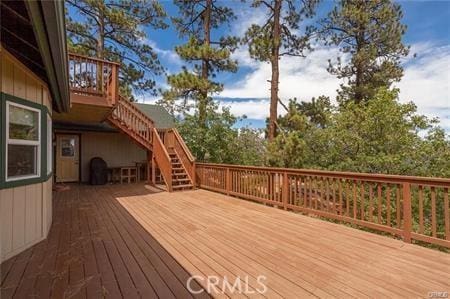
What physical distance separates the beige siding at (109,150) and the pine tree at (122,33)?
3.47 meters

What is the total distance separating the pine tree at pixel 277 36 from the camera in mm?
9945

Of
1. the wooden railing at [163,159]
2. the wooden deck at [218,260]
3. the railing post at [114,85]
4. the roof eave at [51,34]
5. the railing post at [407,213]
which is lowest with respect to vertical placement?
the wooden deck at [218,260]

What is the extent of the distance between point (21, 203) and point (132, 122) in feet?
20.2

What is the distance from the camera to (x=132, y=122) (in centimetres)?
928

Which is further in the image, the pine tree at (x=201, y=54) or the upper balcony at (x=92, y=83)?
the pine tree at (x=201, y=54)

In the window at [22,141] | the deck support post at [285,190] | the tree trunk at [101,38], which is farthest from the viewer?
the tree trunk at [101,38]

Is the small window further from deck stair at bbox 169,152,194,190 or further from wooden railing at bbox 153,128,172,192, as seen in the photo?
deck stair at bbox 169,152,194,190

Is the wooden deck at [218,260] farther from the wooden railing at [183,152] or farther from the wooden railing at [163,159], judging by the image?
the wooden railing at [183,152]

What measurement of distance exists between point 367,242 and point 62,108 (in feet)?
21.3

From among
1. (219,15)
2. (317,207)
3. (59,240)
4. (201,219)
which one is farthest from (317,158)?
(59,240)

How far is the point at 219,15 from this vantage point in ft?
40.5

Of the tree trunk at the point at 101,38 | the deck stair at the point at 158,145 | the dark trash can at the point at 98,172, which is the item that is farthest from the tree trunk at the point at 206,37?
the tree trunk at the point at 101,38

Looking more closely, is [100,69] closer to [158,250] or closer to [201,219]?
[201,219]

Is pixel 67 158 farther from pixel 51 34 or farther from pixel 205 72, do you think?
pixel 51 34
